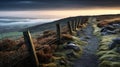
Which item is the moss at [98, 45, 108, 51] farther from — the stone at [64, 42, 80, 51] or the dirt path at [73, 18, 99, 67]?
the stone at [64, 42, 80, 51]

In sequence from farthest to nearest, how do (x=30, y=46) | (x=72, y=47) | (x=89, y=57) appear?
(x=72, y=47) → (x=89, y=57) → (x=30, y=46)

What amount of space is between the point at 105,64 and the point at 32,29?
347cm

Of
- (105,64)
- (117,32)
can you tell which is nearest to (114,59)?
(105,64)

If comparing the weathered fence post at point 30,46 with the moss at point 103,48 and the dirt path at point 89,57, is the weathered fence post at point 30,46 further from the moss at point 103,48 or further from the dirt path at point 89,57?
the moss at point 103,48

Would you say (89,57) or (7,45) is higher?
(7,45)

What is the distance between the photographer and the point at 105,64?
11.0m

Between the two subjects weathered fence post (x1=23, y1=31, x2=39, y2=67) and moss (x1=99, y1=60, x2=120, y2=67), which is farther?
moss (x1=99, y1=60, x2=120, y2=67)

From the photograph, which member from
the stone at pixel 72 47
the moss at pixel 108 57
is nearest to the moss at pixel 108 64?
the moss at pixel 108 57

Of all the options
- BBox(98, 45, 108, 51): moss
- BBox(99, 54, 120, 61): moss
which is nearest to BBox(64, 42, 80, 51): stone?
BBox(98, 45, 108, 51): moss

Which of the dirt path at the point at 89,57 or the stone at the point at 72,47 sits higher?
the stone at the point at 72,47

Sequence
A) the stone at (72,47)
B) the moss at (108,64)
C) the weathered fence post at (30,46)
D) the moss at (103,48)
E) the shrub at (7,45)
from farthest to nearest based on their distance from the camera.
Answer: the shrub at (7,45) < the moss at (103,48) < the stone at (72,47) < the moss at (108,64) < the weathered fence post at (30,46)

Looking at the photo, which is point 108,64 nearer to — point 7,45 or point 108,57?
point 108,57

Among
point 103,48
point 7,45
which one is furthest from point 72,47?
point 7,45

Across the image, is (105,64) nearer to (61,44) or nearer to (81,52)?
(81,52)
